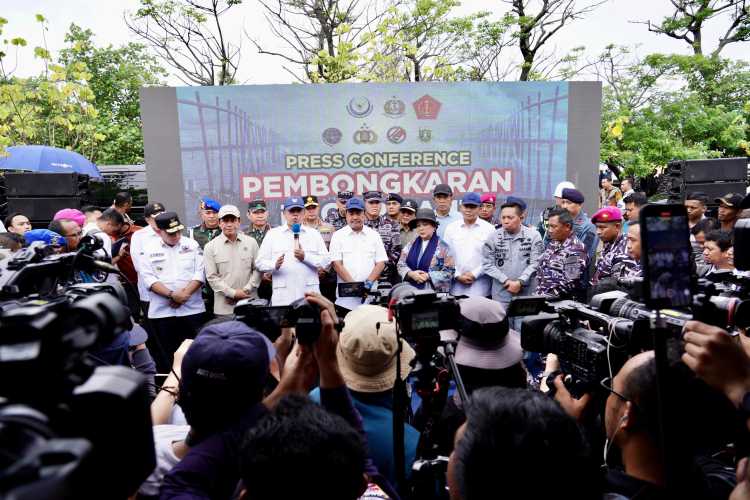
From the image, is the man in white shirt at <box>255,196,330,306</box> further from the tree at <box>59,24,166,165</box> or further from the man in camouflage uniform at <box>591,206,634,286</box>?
the tree at <box>59,24,166,165</box>

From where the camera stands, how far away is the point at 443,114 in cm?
887

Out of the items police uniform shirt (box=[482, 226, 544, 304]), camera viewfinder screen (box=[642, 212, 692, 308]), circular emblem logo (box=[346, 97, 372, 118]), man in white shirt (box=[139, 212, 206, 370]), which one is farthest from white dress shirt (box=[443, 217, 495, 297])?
camera viewfinder screen (box=[642, 212, 692, 308])

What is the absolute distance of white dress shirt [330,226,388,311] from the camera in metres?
6.05

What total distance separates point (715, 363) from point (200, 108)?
834 centimetres

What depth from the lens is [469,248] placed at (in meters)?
5.97

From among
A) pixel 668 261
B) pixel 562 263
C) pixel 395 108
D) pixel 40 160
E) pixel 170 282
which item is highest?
pixel 395 108

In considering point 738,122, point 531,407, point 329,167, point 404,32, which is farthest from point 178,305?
point 738,122

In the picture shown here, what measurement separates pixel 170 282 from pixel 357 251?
189cm

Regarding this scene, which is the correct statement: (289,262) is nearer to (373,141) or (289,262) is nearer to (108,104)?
(373,141)

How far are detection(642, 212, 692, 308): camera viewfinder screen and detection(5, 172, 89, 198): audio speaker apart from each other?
982cm

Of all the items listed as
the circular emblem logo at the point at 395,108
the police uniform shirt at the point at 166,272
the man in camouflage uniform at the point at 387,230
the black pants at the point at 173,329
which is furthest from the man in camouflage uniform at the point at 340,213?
the black pants at the point at 173,329

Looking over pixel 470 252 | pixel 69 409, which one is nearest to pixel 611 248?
pixel 470 252

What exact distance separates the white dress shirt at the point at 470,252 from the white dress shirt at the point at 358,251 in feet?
2.47

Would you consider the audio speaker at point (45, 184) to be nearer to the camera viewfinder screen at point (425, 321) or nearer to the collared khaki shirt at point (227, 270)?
the collared khaki shirt at point (227, 270)
